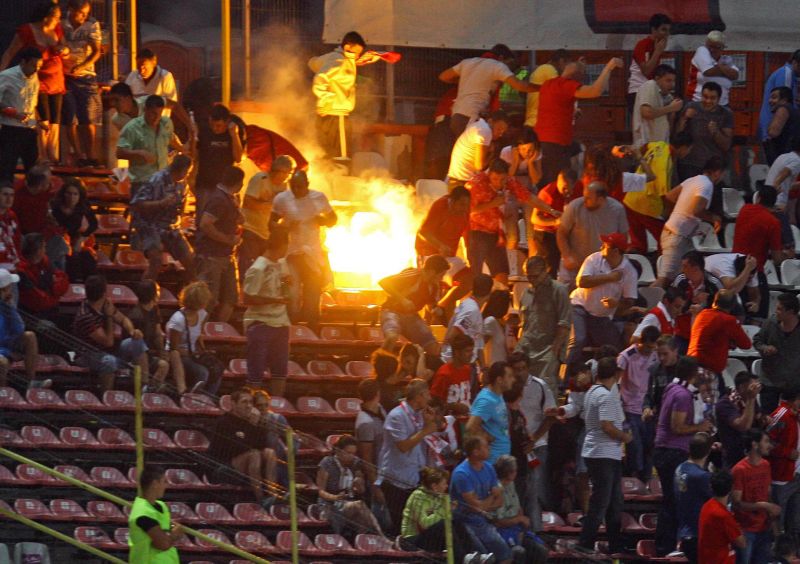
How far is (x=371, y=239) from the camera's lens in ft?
67.2

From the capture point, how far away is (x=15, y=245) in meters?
16.5

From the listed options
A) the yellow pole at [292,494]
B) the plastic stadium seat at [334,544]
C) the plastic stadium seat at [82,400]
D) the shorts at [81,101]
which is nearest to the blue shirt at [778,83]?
the shorts at [81,101]

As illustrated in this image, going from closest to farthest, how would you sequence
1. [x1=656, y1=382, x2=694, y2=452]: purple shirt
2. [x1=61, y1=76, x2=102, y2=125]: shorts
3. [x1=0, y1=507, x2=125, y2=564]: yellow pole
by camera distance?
[x1=0, y1=507, x2=125, y2=564]: yellow pole
[x1=656, y1=382, x2=694, y2=452]: purple shirt
[x1=61, y1=76, x2=102, y2=125]: shorts

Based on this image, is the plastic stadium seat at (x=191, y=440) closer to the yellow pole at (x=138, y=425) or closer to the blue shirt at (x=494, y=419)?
the yellow pole at (x=138, y=425)

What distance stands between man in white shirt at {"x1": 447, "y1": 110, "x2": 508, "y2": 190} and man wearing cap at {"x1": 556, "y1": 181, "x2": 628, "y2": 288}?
1649mm

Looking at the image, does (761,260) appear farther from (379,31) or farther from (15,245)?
(15,245)

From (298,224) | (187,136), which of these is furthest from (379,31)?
(298,224)

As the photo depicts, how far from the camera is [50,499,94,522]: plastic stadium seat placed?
14.4 metres

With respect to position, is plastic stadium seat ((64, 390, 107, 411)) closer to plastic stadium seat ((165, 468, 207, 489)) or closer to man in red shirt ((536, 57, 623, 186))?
plastic stadium seat ((165, 468, 207, 489))

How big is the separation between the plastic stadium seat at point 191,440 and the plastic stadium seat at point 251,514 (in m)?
0.53

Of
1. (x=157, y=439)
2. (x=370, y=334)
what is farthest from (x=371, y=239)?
(x=157, y=439)

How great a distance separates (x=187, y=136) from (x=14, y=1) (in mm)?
3759

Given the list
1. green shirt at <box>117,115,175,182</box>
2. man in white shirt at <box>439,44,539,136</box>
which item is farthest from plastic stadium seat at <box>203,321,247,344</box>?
man in white shirt at <box>439,44,539,136</box>

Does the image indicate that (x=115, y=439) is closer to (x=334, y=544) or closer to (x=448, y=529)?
(x=334, y=544)
